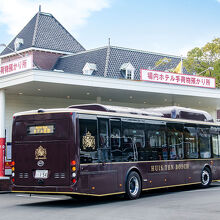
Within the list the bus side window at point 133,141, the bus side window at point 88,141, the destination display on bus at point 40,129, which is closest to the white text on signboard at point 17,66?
the bus side window at point 133,141

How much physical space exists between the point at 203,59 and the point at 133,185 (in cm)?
3515

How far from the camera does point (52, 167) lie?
14117mm

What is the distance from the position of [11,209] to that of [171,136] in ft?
Answer: 23.6

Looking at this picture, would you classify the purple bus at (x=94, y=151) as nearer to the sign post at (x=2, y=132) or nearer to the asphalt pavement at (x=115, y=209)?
the asphalt pavement at (x=115, y=209)

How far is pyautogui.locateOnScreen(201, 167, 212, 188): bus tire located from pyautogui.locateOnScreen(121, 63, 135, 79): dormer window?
64.0 ft

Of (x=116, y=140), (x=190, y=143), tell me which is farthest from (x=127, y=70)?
(x=116, y=140)

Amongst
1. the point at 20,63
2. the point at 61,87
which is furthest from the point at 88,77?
the point at 20,63

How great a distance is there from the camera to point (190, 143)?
19547 millimetres

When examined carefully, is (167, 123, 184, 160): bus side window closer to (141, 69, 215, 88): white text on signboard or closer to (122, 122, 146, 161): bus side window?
(122, 122, 146, 161): bus side window

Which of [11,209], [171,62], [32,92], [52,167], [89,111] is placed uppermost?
[171,62]

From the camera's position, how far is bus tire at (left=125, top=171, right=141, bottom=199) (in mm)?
15722

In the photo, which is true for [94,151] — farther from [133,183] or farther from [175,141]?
[175,141]

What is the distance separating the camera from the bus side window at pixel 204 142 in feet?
66.7

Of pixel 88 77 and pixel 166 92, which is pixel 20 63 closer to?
pixel 88 77
